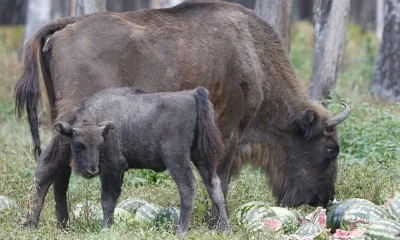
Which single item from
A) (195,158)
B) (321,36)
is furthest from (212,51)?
(321,36)

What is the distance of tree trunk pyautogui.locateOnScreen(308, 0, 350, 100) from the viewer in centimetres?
1281

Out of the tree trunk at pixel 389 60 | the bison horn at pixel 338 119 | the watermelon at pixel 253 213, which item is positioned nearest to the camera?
the watermelon at pixel 253 213

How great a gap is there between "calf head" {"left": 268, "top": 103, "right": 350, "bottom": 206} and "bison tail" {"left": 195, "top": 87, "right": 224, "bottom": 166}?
6.61ft

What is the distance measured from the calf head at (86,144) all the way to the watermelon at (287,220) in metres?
1.68

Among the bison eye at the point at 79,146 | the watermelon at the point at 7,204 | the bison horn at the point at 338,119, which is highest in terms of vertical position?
the bison eye at the point at 79,146

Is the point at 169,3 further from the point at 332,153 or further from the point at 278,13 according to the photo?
the point at 332,153

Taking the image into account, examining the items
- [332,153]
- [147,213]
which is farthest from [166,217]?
[332,153]

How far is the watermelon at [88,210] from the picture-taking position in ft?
27.6

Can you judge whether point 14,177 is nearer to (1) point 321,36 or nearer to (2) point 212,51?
(2) point 212,51

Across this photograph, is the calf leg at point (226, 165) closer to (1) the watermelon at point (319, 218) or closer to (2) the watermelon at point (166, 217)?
(2) the watermelon at point (166, 217)

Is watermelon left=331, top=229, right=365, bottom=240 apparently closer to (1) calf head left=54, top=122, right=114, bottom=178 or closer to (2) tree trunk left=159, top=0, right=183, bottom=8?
(1) calf head left=54, top=122, right=114, bottom=178

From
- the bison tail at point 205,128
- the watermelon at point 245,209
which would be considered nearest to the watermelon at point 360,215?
the watermelon at point 245,209

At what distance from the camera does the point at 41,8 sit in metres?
20.2

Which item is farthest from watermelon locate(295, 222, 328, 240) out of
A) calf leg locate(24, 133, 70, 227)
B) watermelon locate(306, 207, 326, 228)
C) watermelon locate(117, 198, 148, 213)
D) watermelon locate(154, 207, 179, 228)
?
calf leg locate(24, 133, 70, 227)
